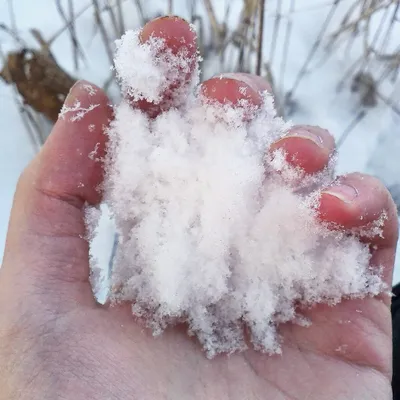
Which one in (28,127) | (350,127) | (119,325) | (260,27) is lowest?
(350,127)

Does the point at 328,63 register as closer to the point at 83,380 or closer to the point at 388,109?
the point at 388,109

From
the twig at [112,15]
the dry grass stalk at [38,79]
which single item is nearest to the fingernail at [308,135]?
the twig at [112,15]

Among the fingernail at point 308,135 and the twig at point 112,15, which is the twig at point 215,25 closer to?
the twig at point 112,15

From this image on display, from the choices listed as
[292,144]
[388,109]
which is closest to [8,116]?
[292,144]

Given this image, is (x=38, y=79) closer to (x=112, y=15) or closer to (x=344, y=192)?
(x=112, y=15)

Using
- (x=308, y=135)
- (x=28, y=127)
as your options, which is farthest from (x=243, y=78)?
(x=28, y=127)
